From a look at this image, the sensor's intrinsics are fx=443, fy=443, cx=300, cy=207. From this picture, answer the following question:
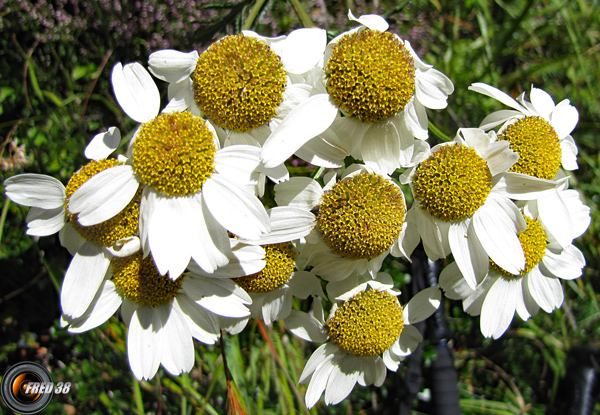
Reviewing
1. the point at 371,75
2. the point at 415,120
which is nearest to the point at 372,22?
the point at 371,75

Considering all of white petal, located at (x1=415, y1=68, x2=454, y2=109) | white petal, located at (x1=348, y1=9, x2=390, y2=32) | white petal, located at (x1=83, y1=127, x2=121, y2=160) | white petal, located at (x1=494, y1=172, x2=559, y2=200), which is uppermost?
white petal, located at (x1=348, y1=9, x2=390, y2=32)

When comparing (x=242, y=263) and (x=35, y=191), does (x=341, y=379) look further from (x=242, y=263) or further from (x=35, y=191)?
(x=35, y=191)

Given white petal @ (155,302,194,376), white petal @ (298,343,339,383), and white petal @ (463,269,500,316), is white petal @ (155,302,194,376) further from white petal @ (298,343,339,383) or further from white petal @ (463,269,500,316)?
white petal @ (463,269,500,316)

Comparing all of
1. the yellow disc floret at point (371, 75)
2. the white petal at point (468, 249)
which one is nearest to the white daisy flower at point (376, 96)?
the yellow disc floret at point (371, 75)

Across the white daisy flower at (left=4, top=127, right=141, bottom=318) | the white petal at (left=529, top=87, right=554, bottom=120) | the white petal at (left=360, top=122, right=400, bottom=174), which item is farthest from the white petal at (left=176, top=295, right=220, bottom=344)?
the white petal at (left=529, top=87, right=554, bottom=120)

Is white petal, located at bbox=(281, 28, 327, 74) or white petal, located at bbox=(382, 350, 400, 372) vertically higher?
white petal, located at bbox=(281, 28, 327, 74)

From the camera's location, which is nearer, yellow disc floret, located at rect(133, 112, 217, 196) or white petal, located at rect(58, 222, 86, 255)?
yellow disc floret, located at rect(133, 112, 217, 196)
